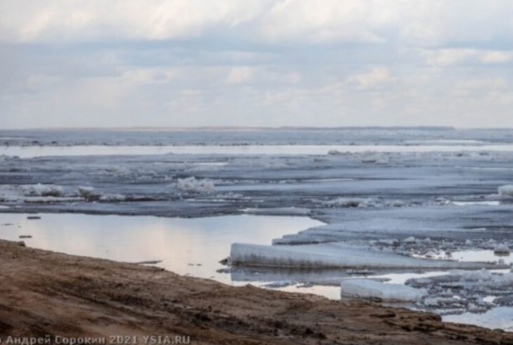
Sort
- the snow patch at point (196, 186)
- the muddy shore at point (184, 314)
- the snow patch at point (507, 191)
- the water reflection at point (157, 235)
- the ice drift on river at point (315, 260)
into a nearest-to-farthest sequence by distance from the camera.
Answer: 1. the muddy shore at point (184, 314)
2. the ice drift on river at point (315, 260)
3. the water reflection at point (157, 235)
4. the snow patch at point (507, 191)
5. the snow patch at point (196, 186)

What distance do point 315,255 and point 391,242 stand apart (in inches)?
103

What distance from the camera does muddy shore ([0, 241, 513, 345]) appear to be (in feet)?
23.3

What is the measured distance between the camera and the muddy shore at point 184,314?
711 centimetres

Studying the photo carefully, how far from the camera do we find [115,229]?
18250 mm

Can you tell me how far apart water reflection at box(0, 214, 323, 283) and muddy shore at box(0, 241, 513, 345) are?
2.83 m

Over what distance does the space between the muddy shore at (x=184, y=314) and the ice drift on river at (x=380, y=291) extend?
1.55m

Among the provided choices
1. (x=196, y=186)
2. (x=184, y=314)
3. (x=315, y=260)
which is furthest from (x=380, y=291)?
(x=196, y=186)

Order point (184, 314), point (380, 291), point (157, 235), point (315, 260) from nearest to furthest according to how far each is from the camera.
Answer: point (184, 314)
point (380, 291)
point (315, 260)
point (157, 235)

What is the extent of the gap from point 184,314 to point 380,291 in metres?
3.43

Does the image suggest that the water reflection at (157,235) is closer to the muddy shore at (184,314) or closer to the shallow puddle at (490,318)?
the muddy shore at (184,314)

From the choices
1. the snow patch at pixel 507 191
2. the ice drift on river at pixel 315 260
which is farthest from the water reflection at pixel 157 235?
the snow patch at pixel 507 191

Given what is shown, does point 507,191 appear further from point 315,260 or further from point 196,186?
point 315,260

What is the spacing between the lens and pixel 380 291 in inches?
434

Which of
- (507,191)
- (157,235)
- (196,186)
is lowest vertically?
(157,235)
